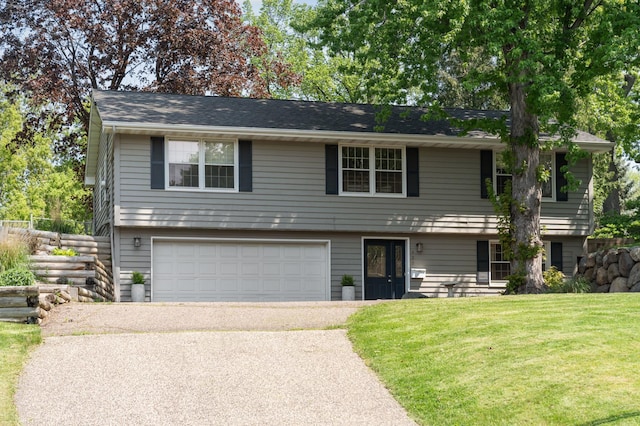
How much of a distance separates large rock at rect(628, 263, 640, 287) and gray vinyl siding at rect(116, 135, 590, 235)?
3.90 m

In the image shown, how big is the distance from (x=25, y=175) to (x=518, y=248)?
109ft

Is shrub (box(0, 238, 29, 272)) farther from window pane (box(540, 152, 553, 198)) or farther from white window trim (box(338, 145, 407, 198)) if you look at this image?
window pane (box(540, 152, 553, 198))

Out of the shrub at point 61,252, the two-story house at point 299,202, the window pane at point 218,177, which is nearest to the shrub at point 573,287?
the two-story house at point 299,202

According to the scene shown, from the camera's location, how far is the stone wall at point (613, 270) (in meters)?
19.1

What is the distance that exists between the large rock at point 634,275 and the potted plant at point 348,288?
6516mm

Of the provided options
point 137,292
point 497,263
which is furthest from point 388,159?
point 137,292

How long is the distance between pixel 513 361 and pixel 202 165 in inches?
490

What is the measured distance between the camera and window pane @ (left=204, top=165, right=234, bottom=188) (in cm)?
2084

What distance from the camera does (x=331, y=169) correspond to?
71.2 ft

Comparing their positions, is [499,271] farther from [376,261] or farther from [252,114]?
[252,114]

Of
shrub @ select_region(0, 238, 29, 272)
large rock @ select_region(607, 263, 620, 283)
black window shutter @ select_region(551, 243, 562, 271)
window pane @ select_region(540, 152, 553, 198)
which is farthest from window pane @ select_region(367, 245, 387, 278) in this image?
shrub @ select_region(0, 238, 29, 272)

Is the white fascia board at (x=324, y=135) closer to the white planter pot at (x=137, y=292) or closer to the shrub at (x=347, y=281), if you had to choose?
the shrub at (x=347, y=281)

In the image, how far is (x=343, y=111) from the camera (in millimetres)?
23906

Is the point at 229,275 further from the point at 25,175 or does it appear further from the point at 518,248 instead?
the point at 25,175
